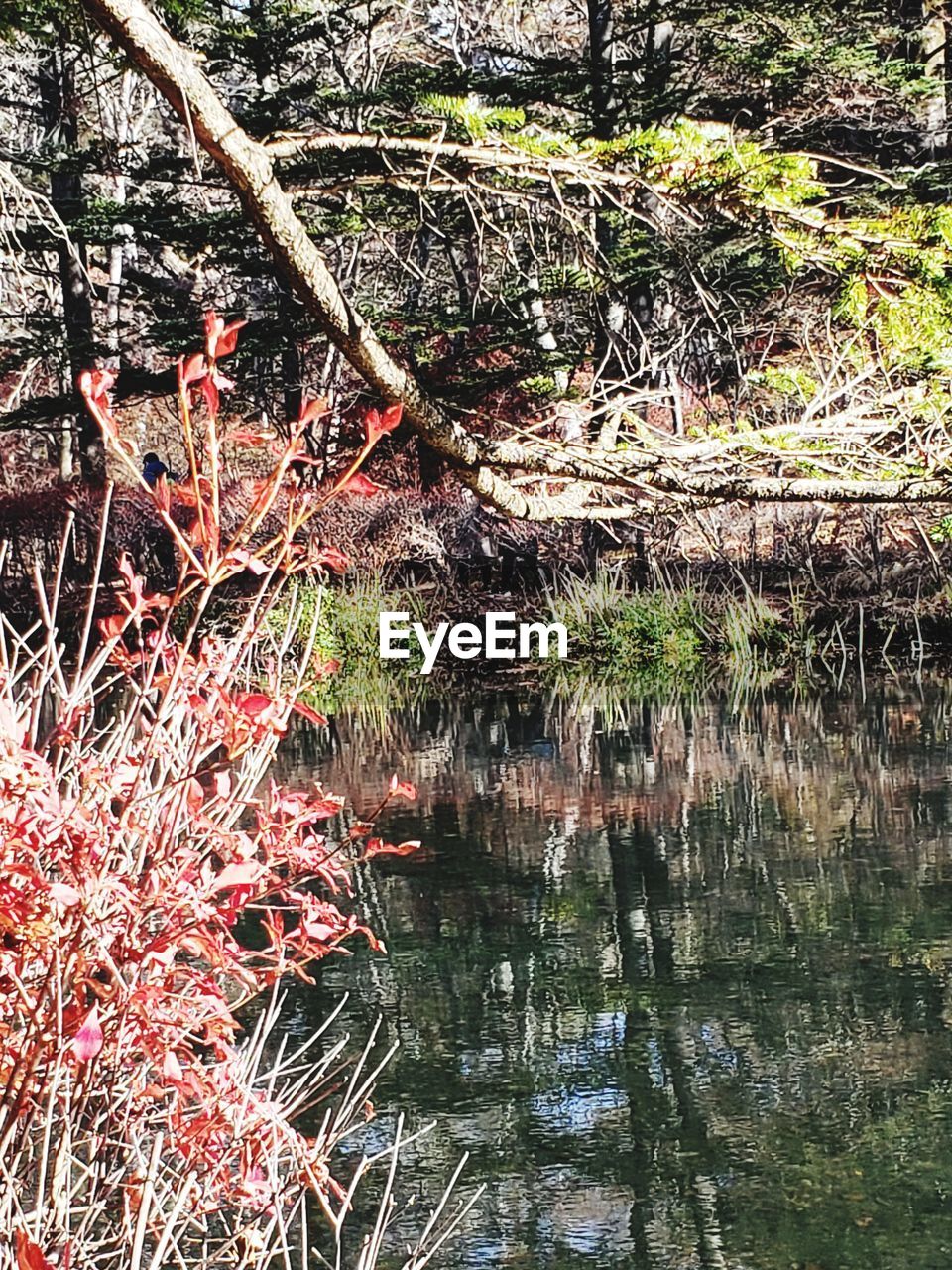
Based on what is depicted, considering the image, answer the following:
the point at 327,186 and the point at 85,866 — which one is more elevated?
the point at 327,186

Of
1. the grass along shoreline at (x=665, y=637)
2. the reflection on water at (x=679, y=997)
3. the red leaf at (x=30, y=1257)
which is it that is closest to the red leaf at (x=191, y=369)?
the red leaf at (x=30, y=1257)

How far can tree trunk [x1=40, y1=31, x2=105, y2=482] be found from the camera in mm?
11547

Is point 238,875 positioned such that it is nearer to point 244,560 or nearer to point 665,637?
point 244,560

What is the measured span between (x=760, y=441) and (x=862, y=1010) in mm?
1963

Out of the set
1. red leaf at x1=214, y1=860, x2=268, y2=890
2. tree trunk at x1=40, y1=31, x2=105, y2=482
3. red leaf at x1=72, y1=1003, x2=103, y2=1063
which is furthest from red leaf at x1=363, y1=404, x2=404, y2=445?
tree trunk at x1=40, y1=31, x2=105, y2=482

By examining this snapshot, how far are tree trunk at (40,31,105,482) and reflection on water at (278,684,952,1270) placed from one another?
5258mm

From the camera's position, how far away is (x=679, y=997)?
181 inches

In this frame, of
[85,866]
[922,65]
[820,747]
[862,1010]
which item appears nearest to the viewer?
[85,866]

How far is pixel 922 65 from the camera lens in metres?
12.8

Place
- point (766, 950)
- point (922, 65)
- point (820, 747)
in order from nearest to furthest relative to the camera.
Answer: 1. point (766, 950)
2. point (820, 747)
3. point (922, 65)

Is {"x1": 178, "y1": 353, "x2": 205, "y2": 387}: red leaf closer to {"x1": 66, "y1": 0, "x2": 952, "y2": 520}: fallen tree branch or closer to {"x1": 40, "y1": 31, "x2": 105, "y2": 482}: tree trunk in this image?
{"x1": 66, "y1": 0, "x2": 952, "y2": 520}: fallen tree branch

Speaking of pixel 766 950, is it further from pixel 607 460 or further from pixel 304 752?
pixel 304 752

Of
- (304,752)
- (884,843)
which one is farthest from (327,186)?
(304,752)

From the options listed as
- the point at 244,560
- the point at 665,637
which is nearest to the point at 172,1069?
the point at 244,560
